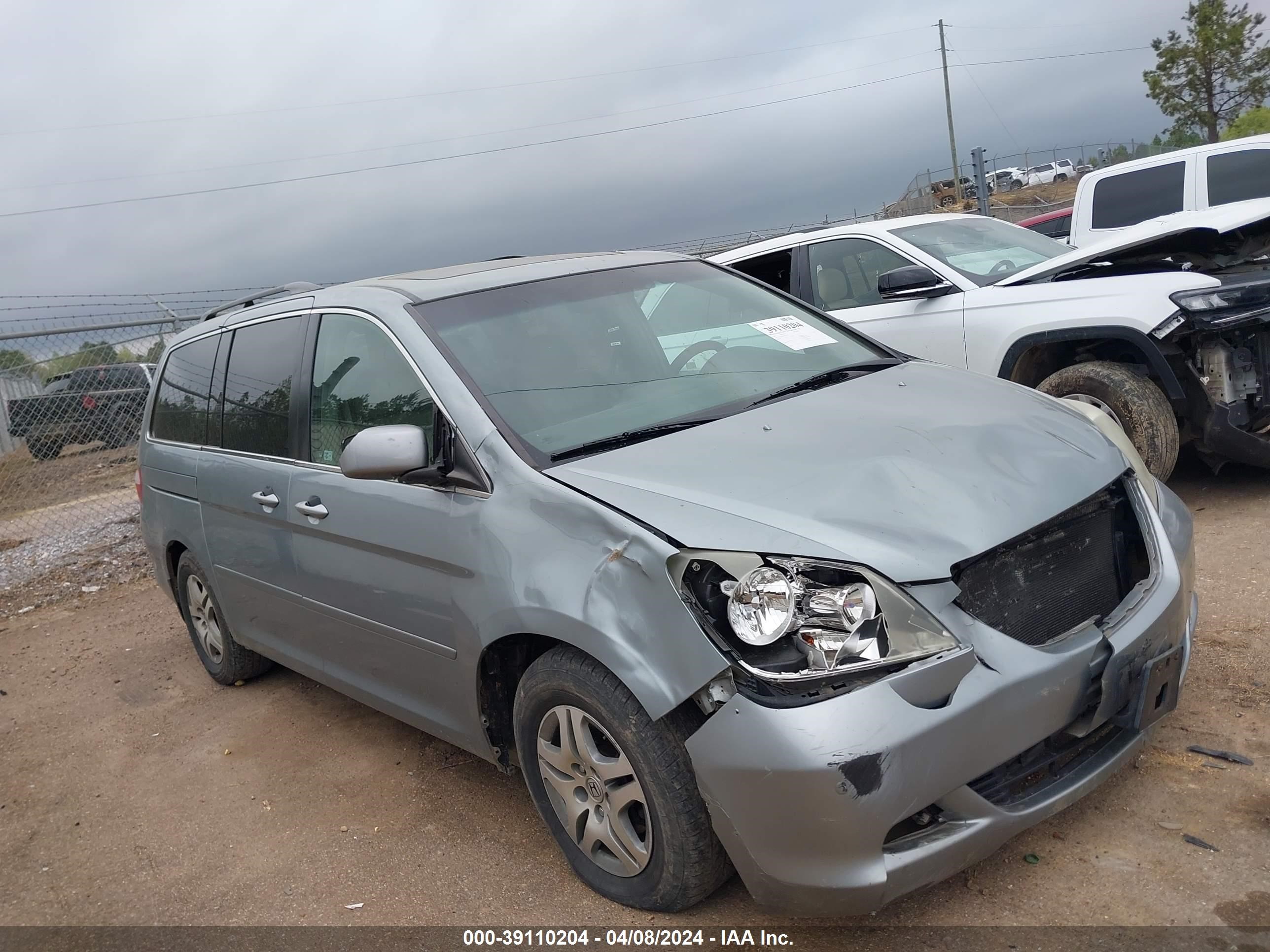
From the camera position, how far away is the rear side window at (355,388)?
3.42 m

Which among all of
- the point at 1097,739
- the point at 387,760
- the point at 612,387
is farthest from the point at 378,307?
the point at 1097,739

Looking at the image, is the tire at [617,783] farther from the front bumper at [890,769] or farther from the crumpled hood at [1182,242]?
the crumpled hood at [1182,242]

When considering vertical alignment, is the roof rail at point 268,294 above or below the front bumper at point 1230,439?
above

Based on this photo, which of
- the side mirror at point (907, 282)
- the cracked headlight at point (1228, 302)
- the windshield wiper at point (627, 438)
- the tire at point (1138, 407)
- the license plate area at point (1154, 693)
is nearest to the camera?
the license plate area at point (1154, 693)

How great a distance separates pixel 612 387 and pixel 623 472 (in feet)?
2.15

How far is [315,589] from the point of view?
3869 mm

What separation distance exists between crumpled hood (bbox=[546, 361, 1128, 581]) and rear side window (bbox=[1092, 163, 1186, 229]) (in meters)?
7.07

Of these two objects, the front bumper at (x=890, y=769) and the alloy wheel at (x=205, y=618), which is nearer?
the front bumper at (x=890, y=769)

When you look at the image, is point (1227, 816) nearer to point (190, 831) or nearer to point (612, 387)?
point (612, 387)

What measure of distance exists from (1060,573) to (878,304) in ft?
14.3

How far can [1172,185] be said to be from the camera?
922 centimetres

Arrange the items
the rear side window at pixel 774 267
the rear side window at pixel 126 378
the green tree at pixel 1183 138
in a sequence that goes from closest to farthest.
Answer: the rear side window at pixel 774 267
the rear side window at pixel 126 378
the green tree at pixel 1183 138

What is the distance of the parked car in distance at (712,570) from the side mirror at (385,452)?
11mm

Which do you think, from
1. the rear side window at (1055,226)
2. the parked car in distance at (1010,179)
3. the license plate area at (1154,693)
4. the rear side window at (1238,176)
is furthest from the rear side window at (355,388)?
the parked car in distance at (1010,179)
